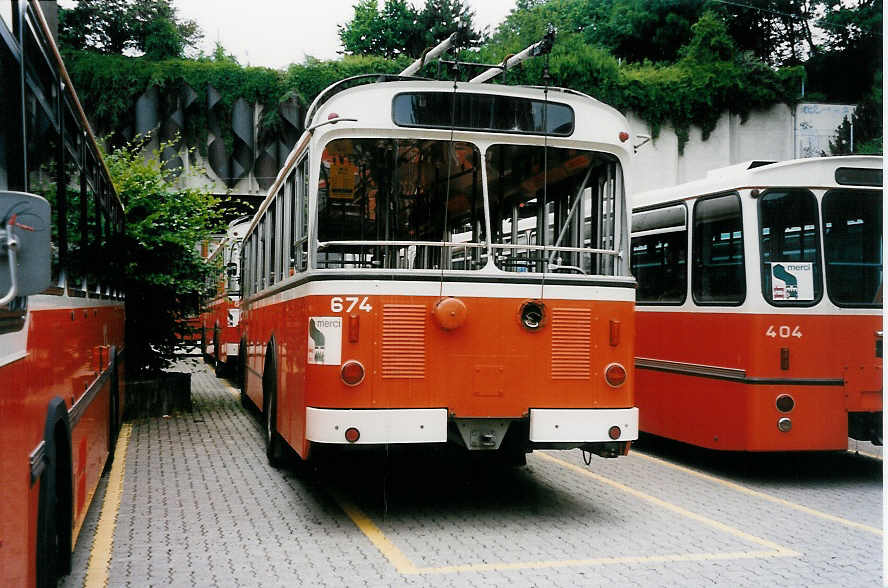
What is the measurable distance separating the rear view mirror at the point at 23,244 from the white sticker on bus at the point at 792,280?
7171 millimetres

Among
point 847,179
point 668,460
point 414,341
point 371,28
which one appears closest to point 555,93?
point 414,341

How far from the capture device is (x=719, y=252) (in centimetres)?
897

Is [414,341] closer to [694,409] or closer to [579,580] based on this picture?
[579,580]

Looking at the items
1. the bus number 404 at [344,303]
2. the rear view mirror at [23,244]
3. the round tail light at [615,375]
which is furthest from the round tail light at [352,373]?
the rear view mirror at [23,244]

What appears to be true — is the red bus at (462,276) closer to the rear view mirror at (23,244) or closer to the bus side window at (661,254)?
the bus side window at (661,254)

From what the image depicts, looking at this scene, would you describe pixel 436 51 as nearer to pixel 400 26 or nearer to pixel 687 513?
pixel 687 513

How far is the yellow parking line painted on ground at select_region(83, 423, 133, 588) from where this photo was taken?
18.3 feet

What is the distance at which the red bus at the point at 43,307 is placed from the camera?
261cm

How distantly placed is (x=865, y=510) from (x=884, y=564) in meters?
1.77

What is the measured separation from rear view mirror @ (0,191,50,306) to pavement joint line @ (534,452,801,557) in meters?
5.24

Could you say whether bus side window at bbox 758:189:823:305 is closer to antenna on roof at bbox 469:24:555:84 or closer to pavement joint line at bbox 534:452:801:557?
pavement joint line at bbox 534:452:801:557

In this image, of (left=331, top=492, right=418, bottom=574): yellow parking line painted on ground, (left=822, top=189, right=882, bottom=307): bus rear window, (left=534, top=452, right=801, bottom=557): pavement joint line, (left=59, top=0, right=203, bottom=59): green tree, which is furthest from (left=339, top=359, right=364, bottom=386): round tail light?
(left=59, top=0, right=203, bottom=59): green tree

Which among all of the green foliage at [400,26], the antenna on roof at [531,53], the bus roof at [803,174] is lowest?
the bus roof at [803,174]

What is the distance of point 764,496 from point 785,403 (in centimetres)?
87
